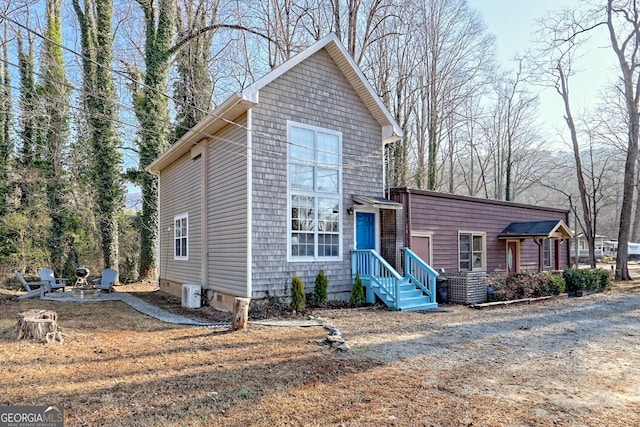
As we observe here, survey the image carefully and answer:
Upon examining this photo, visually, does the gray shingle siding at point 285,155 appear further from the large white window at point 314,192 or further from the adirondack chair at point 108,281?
the adirondack chair at point 108,281

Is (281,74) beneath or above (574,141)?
beneath

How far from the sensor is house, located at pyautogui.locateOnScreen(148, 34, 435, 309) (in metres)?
9.24

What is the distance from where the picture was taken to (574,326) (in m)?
8.34

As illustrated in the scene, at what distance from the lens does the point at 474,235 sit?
14.7m

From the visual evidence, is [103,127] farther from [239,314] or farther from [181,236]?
[239,314]

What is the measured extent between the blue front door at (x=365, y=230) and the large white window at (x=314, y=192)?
792mm

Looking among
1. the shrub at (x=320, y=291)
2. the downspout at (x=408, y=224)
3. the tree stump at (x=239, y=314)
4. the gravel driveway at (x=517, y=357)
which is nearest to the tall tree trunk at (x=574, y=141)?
the gravel driveway at (x=517, y=357)

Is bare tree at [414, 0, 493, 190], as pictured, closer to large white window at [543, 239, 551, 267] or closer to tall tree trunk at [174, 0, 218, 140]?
large white window at [543, 239, 551, 267]

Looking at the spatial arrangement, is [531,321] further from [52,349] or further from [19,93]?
[19,93]

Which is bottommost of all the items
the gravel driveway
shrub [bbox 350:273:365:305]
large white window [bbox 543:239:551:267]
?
the gravel driveway

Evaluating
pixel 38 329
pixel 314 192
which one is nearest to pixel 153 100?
pixel 314 192

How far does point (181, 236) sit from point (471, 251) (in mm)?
10000

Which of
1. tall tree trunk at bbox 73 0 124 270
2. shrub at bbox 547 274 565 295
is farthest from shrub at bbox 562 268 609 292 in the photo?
tall tree trunk at bbox 73 0 124 270

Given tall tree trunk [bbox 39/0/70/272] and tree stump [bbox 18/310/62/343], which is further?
tall tree trunk [bbox 39/0/70/272]
